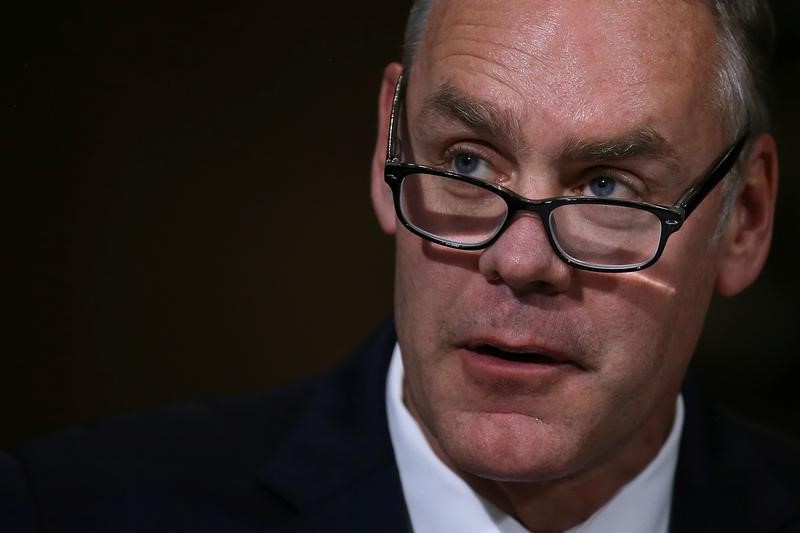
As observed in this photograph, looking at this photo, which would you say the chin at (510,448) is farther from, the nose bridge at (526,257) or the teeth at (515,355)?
the nose bridge at (526,257)

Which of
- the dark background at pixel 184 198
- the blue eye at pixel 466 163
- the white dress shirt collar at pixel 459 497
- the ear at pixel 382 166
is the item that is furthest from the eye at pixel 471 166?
the dark background at pixel 184 198

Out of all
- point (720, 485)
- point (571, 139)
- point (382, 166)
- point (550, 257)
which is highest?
point (571, 139)

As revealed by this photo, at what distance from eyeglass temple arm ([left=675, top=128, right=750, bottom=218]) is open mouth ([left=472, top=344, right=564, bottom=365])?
0.83 feet

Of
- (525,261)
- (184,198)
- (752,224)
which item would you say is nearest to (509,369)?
(525,261)

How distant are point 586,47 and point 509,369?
1.34 feet

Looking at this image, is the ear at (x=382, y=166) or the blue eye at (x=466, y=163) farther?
the ear at (x=382, y=166)

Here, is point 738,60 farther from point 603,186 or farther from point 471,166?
point 471,166

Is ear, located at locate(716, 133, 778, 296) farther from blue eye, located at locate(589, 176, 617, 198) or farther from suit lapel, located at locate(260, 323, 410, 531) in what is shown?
suit lapel, located at locate(260, 323, 410, 531)

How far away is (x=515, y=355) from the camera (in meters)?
1.64

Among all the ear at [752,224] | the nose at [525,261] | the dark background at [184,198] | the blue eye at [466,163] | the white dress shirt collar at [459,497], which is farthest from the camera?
the dark background at [184,198]

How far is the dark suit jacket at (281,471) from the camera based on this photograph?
1.77 meters

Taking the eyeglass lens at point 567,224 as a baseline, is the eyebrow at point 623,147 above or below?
above

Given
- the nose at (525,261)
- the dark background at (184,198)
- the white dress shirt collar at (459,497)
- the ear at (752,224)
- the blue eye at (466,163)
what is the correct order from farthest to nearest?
the dark background at (184,198) < the ear at (752,224) < the white dress shirt collar at (459,497) < the blue eye at (466,163) < the nose at (525,261)

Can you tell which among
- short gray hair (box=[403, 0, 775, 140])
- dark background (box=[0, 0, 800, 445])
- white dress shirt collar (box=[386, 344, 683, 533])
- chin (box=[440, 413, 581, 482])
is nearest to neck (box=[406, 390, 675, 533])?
white dress shirt collar (box=[386, 344, 683, 533])
